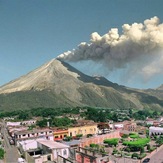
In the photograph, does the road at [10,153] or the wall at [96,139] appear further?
the wall at [96,139]

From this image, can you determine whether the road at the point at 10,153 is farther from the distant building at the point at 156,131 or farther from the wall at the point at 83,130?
the distant building at the point at 156,131

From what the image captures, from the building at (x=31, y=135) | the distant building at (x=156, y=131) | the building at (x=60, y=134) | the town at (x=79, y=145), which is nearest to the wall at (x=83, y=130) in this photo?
the town at (x=79, y=145)

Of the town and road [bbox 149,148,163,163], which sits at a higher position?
road [bbox 149,148,163,163]

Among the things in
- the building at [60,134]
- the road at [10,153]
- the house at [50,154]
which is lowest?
the road at [10,153]

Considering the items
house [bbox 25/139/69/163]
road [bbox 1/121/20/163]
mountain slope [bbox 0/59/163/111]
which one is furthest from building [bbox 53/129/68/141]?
mountain slope [bbox 0/59/163/111]

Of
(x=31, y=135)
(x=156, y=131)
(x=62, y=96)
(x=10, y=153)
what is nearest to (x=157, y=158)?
(x=10, y=153)

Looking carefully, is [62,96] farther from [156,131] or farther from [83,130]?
[156,131]

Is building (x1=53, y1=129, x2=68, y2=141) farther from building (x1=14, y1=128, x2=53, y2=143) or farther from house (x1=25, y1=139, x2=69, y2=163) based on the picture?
house (x1=25, y1=139, x2=69, y2=163)

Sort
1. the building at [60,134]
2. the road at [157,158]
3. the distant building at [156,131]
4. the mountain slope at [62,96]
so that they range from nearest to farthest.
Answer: the road at [157,158]
the building at [60,134]
the distant building at [156,131]
the mountain slope at [62,96]
